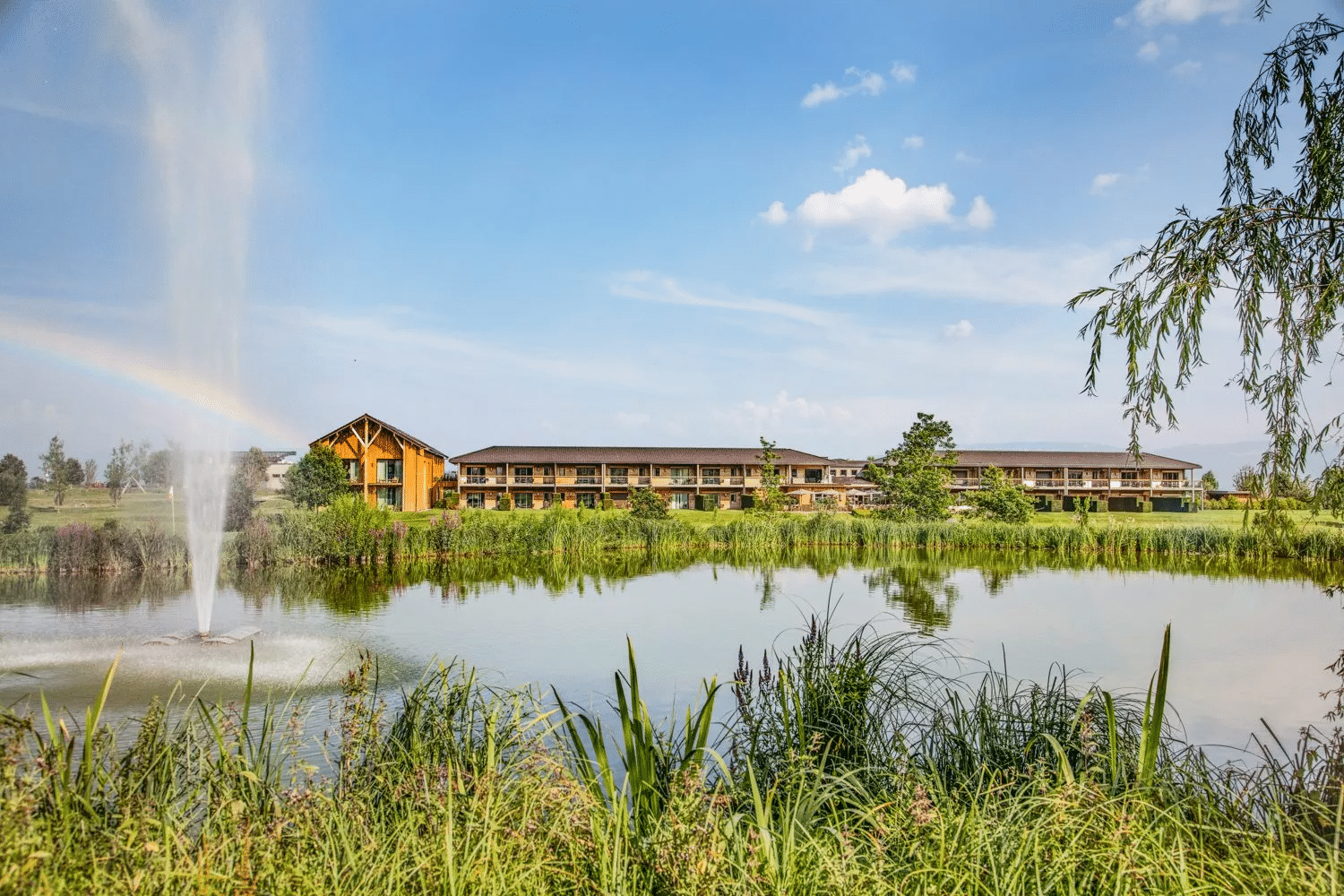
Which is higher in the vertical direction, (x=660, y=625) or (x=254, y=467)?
(x=254, y=467)

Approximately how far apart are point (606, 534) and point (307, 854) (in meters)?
21.9

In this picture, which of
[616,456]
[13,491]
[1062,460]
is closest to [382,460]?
[616,456]

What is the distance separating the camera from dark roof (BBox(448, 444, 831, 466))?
152 ft

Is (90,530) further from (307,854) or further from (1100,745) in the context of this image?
(1100,745)

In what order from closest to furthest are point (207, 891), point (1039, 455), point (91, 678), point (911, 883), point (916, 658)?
point (207, 891) < point (911, 883) < point (91, 678) < point (916, 658) < point (1039, 455)

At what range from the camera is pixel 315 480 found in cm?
3312

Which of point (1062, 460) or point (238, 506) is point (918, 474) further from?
point (1062, 460)

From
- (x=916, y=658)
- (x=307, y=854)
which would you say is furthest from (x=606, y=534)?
(x=307, y=854)

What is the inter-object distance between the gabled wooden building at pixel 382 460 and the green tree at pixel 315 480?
567 centimetres

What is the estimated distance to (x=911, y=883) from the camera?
8.39 feet

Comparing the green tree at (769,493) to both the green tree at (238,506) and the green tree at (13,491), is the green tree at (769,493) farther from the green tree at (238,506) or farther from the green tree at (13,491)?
the green tree at (13,491)

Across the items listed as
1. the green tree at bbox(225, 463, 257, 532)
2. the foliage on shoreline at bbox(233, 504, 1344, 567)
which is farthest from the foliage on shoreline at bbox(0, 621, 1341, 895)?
the green tree at bbox(225, 463, 257, 532)

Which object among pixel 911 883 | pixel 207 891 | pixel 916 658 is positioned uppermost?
pixel 207 891

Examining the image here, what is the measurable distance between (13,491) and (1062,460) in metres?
51.0
